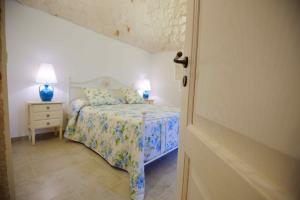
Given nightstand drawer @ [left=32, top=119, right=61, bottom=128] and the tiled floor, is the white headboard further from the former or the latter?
the tiled floor

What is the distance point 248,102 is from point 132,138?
141 cm

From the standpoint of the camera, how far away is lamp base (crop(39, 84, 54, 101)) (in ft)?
8.45

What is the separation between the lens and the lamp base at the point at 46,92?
2576 mm

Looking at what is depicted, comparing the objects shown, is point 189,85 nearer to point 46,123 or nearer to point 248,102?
point 248,102

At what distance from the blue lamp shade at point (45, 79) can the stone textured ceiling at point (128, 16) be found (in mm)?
1080

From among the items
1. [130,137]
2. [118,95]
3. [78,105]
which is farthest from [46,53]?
[130,137]

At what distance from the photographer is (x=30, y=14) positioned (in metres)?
2.55

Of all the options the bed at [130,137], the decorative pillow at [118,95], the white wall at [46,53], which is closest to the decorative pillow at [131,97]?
the decorative pillow at [118,95]

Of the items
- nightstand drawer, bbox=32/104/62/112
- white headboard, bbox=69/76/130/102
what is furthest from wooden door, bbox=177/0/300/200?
white headboard, bbox=69/76/130/102

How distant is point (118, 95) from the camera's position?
12.1ft

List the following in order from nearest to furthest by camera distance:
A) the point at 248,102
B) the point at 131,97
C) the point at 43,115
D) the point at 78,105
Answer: the point at 248,102 < the point at 43,115 < the point at 78,105 < the point at 131,97

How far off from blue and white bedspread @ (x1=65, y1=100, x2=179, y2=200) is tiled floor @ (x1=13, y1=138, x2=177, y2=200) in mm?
142

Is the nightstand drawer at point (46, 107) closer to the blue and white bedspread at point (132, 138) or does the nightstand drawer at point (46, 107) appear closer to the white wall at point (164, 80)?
the blue and white bedspread at point (132, 138)

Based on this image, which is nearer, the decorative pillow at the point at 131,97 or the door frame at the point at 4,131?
the door frame at the point at 4,131
